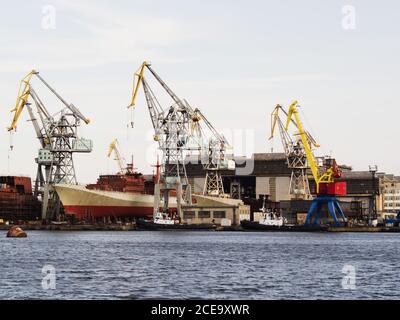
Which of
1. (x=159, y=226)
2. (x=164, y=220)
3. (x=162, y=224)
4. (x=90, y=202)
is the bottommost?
(x=159, y=226)

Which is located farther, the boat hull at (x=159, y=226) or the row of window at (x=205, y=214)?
the row of window at (x=205, y=214)

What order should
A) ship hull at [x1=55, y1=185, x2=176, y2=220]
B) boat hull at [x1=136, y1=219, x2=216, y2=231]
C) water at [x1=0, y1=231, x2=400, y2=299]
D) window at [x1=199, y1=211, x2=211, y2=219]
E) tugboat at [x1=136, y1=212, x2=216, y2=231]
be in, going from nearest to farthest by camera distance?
water at [x1=0, y1=231, x2=400, y2=299] < boat hull at [x1=136, y1=219, x2=216, y2=231] < tugboat at [x1=136, y1=212, x2=216, y2=231] < ship hull at [x1=55, y1=185, x2=176, y2=220] < window at [x1=199, y1=211, x2=211, y2=219]

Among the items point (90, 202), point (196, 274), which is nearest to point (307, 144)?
point (90, 202)

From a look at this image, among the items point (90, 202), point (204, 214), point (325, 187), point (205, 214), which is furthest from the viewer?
point (205, 214)

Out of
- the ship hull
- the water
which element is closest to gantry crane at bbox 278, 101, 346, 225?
the ship hull

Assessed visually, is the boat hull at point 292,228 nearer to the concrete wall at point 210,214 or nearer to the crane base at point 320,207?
the crane base at point 320,207

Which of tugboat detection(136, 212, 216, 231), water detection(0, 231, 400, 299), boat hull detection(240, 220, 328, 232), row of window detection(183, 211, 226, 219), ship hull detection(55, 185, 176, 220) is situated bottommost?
water detection(0, 231, 400, 299)

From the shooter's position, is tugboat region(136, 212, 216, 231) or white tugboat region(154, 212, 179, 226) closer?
tugboat region(136, 212, 216, 231)

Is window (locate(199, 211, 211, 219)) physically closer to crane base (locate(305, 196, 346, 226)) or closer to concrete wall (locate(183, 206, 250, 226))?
concrete wall (locate(183, 206, 250, 226))

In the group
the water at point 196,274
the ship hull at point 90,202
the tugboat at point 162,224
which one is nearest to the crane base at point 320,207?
the tugboat at point 162,224

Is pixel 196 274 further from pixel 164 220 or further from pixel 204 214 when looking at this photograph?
pixel 204 214

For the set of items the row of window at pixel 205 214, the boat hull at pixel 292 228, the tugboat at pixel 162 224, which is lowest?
the boat hull at pixel 292 228

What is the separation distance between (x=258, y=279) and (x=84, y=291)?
13165mm

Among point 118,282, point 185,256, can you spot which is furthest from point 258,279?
point 185,256
